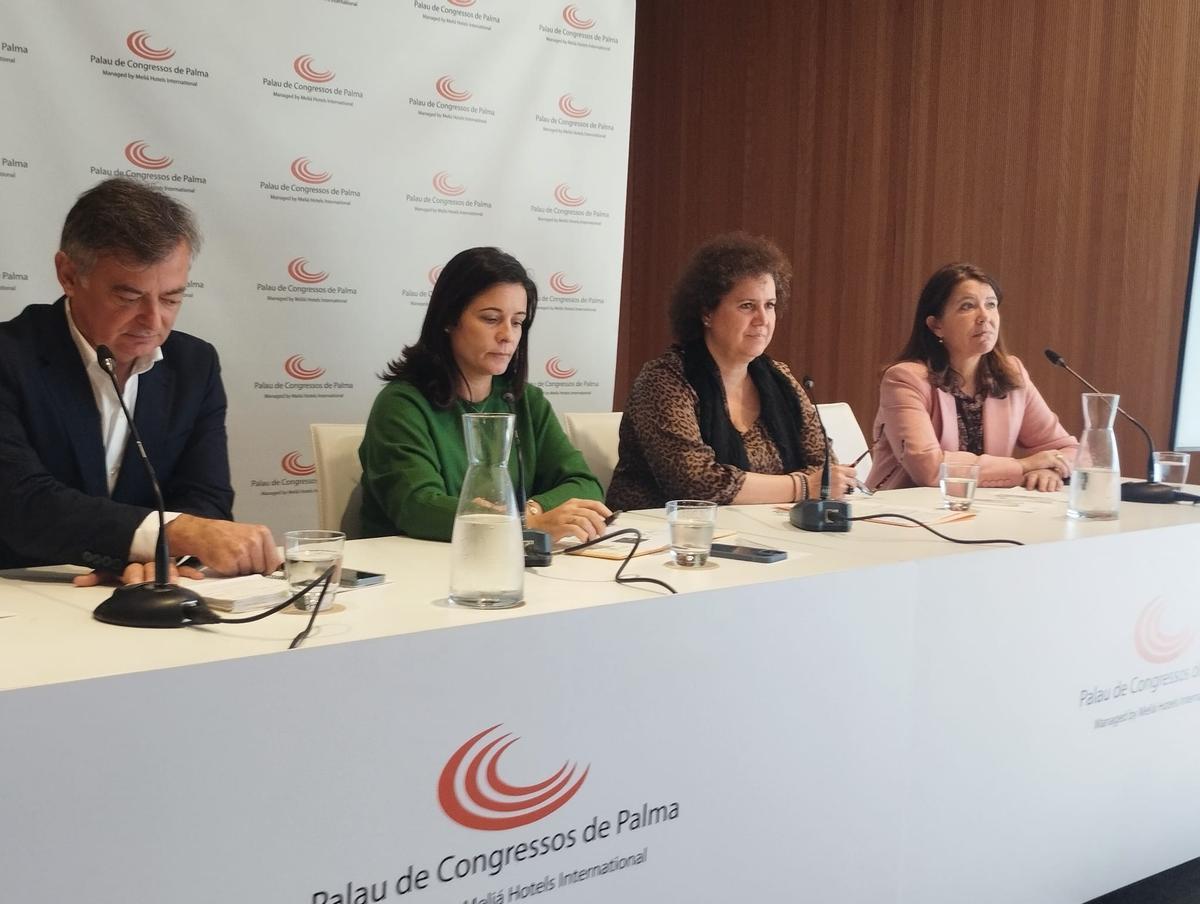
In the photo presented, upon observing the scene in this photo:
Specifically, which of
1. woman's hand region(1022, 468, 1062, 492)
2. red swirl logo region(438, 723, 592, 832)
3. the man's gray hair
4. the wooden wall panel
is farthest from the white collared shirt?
the wooden wall panel

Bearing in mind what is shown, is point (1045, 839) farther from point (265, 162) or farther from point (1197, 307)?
point (265, 162)

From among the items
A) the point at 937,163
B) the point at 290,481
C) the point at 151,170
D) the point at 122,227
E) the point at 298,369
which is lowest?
the point at 290,481

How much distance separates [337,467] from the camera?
237 centimetres

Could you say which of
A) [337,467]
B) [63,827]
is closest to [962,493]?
[337,467]

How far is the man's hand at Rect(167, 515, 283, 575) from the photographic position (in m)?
1.54

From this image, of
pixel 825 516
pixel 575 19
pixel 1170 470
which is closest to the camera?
pixel 825 516

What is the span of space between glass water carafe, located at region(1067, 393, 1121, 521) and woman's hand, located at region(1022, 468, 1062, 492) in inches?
21.9

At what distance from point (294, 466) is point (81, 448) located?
1.39 m

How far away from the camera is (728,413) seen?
2.72m

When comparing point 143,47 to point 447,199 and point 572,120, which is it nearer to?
point 447,199

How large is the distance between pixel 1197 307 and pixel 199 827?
3481 millimetres

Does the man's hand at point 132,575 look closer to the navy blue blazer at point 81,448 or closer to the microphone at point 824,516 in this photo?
the navy blue blazer at point 81,448

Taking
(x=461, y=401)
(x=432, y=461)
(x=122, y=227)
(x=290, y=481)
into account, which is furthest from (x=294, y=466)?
(x=122, y=227)

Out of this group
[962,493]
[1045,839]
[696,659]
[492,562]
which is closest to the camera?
[492,562]
